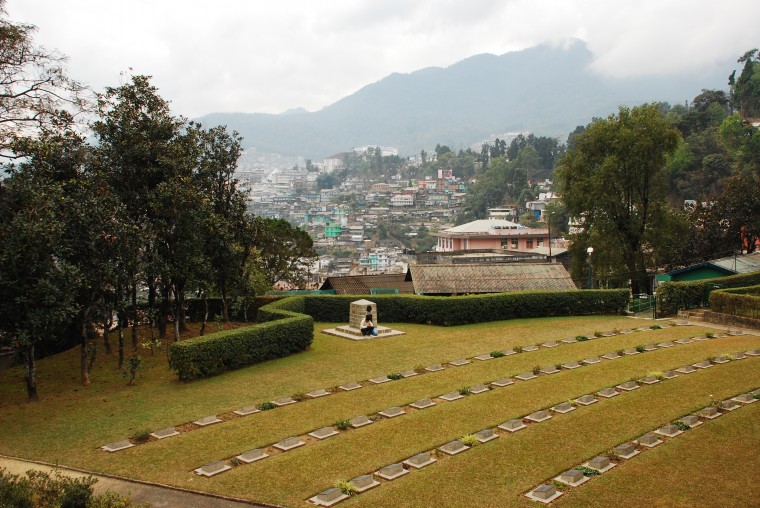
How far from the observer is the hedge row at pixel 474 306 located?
25.7 meters

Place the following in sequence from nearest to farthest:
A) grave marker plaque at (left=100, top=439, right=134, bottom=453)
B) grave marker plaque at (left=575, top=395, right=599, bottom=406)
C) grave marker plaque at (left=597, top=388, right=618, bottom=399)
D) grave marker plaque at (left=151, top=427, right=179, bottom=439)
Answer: grave marker plaque at (left=100, top=439, right=134, bottom=453) < grave marker plaque at (left=151, top=427, right=179, bottom=439) < grave marker plaque at (left=575, top=395, right=599, bottom=406) < grave marker plaque at (left=597, top=388, right=618, bottom=399)

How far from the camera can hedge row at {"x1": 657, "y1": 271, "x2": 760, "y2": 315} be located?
25797 mm

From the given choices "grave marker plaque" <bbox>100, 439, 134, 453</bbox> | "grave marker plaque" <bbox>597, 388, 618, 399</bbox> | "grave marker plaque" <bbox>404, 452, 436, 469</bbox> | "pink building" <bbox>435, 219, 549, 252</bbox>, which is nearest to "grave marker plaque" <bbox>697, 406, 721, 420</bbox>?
"grave marker plaque" <bbox>597, 388, 618, 399</bbox>

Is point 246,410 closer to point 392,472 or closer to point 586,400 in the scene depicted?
point 392,472

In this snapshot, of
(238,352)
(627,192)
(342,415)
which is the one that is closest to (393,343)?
(238,352)

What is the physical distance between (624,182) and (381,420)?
25723 mm

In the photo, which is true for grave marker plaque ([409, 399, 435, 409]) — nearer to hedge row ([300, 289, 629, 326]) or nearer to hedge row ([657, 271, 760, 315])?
hedge row ([300, 289, 629, 326])

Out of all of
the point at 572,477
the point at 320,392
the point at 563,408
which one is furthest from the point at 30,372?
the point at 572,477

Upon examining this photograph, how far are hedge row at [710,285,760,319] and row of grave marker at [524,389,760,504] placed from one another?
10204 millimetres

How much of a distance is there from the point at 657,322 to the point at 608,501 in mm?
17280

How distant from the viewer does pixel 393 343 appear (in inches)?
843

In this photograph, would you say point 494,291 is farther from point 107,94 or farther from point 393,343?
point 107,94

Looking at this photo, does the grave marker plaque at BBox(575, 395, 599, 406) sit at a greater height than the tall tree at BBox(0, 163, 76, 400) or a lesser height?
lesser

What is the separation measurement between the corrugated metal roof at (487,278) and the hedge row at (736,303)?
6.64 m
